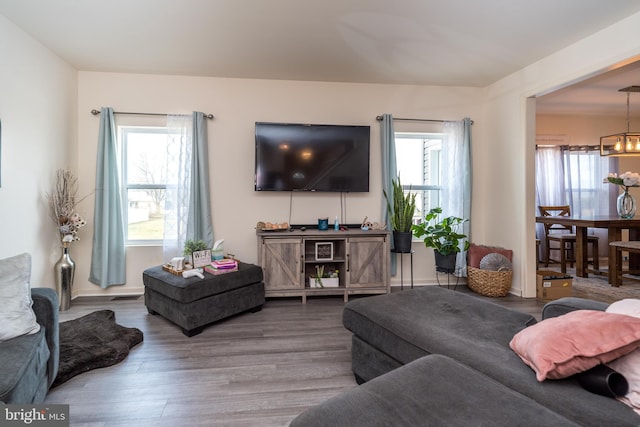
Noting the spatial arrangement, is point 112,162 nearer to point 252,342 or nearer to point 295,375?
point 252,342

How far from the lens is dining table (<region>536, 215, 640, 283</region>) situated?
4.28 meters

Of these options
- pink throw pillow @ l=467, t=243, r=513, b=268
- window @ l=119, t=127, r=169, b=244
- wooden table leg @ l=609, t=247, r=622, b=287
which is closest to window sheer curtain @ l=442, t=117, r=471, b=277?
pink throw pillow @ l=467, t=243, r=513, b=268

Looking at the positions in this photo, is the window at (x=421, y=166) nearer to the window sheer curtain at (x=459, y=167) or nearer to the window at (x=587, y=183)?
the window sheer curtain at (x=459, y=167)

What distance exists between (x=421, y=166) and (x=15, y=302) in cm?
403

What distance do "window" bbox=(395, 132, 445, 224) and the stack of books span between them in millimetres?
2355

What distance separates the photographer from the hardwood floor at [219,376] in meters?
1.72

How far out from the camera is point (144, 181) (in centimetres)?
391

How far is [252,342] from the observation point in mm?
2578

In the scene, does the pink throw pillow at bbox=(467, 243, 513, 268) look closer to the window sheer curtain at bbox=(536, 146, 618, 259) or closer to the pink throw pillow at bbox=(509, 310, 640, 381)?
the window sheer curtain at bbox=(536, 146, 618, 259)

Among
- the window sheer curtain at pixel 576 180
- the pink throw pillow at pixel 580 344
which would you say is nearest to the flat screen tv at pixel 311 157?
the pink throw pillow at pixel 580 344

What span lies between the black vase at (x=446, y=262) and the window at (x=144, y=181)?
129 inches

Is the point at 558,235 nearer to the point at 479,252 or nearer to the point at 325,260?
the point at 479,252

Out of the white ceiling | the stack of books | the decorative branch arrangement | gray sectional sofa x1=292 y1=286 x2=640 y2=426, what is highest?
the white ceiling

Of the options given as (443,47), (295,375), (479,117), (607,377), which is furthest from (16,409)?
(479,117)
